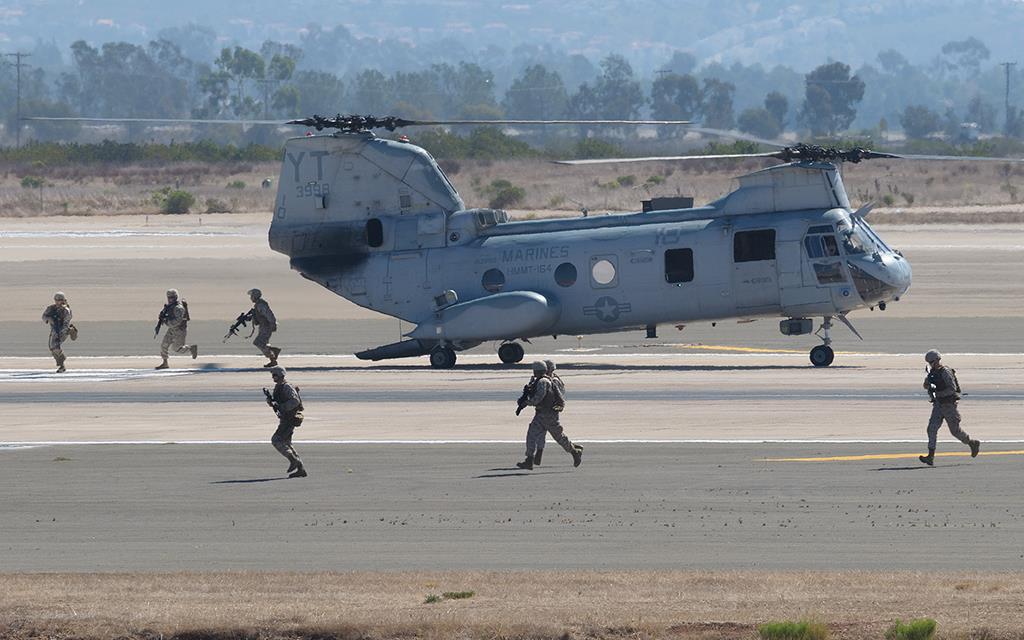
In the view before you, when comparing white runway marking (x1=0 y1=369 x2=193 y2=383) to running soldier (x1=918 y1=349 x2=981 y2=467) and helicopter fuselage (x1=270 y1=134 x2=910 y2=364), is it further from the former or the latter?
running soldier (x1=918 y1=349 x2=981 y2=467)

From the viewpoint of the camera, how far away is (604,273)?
35875 millimetres

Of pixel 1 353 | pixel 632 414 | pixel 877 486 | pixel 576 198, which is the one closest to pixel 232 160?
pixel 576 198

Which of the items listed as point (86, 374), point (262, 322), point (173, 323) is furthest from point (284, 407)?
point (173, 323)

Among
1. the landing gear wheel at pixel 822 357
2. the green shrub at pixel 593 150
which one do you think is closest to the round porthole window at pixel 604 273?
the landing gear wheel at pixel 822 357

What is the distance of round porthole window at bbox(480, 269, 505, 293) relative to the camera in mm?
36656

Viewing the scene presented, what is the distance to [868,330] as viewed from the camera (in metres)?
43.4

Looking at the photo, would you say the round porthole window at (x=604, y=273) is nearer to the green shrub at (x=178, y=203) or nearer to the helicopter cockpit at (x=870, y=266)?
the helicopter cockpit at (x=870, y=266)

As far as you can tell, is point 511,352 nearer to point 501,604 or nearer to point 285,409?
point 285,409

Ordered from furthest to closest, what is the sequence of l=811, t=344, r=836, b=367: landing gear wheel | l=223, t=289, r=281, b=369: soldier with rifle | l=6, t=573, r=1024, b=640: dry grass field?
1. l=223, t=289, r=281, b=369: soldier with rifle
2. l=811, t=344, r=836, b=367: landing gear wheel
3. l=6, t=573, r=1024, b=640: dry grass field

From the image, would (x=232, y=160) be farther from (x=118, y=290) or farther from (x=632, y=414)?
(x=632, y=414)

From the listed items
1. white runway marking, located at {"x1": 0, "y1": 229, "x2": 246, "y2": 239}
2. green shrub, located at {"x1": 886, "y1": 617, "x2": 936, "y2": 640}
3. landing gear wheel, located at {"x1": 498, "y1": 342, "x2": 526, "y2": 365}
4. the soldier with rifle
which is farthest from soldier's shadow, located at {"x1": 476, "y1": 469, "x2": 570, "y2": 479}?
white runway marking, located at {"x1": 0, "y1": 229, "x2": 246, "y2": 239}

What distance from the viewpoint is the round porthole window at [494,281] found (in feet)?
120

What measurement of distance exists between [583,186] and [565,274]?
180ft

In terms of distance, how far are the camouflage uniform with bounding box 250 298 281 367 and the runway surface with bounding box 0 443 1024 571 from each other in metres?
10.1
